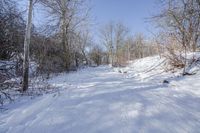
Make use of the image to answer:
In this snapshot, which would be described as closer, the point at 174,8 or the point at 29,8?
the point at 29,8

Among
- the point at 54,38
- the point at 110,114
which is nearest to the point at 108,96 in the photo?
the point at 110,114

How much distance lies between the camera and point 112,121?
4105 millimetres

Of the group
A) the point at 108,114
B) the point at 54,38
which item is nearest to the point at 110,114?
the point at 108,114

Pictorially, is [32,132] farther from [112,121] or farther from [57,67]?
[57,67]

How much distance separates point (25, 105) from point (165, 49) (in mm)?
7946

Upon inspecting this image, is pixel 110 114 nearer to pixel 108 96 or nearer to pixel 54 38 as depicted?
pixel 108 96

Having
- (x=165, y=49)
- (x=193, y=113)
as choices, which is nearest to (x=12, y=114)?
(x=193, y=113)

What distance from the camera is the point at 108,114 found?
4.48 meters

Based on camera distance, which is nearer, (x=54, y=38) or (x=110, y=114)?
(x=110, y=114)

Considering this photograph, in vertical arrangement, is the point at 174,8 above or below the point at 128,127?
above

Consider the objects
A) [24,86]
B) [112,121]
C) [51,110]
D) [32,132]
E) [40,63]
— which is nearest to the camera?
[32,132]

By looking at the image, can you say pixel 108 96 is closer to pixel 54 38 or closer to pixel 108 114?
pixel 108 114

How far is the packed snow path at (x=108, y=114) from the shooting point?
3.85 metres

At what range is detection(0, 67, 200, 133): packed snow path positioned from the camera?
12.6ft
